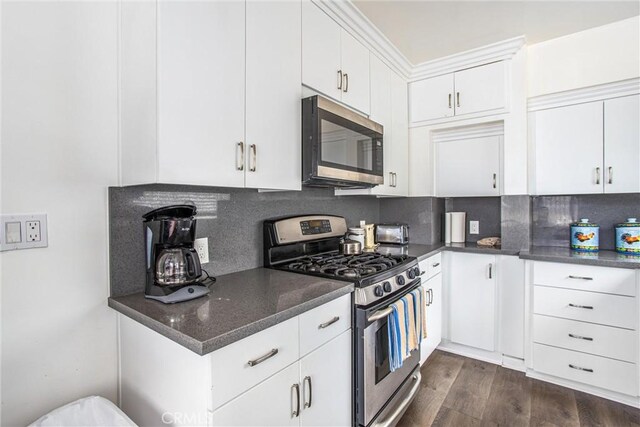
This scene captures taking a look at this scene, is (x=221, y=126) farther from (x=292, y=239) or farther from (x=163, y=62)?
(x=292, y=239)

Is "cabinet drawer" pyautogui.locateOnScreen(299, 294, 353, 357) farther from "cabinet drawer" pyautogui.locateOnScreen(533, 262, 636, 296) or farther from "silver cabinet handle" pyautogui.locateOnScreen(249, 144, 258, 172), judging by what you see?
"cabinet drawer" pyautogui.locateOnScreen(533, 262, 636, 296)

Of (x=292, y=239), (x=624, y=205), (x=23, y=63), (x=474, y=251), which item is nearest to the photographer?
(x=23, y=63)

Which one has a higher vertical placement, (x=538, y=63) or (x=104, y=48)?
(x=538, y=63)

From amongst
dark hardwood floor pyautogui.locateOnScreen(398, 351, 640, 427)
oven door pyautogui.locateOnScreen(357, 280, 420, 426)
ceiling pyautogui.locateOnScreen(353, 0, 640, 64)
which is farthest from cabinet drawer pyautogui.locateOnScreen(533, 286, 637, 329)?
ceiling pyautogui.locateOnScreen(353, 0, 640, 64)

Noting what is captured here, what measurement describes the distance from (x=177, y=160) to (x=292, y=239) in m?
0.96

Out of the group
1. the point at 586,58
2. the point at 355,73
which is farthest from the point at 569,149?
the point at 355,73

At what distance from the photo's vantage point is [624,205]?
2385 millimetres

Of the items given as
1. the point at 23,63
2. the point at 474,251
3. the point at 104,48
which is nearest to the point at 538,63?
the point at 474,251

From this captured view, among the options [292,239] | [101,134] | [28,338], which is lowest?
[28,338]

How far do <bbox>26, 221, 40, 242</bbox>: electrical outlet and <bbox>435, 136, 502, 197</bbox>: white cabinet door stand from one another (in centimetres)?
275

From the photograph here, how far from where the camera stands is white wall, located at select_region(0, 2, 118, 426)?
3.36 feet

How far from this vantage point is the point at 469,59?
257cm

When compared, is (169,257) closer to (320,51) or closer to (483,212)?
(320,51)

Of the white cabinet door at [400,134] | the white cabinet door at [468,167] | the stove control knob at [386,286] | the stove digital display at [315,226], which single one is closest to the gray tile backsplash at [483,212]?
the white cabinet door at [468,167]
